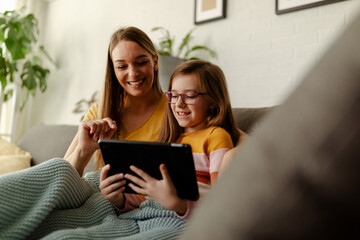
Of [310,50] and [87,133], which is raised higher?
[310,50]

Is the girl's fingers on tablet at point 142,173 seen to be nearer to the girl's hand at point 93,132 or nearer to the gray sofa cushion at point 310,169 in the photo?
the girl's hand at point 93,132

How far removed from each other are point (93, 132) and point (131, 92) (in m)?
0.33

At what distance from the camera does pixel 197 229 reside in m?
0.29

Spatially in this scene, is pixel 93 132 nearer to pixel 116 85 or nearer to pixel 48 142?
pixel 116 85

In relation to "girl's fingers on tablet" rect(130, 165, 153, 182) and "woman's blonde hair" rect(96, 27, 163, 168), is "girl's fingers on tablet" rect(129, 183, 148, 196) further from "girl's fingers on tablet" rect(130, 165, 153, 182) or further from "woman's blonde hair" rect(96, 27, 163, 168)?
"woman's blonde hair" rect(96, 27, 163, 168)

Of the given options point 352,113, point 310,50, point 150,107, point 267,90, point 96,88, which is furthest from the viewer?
point 96,88

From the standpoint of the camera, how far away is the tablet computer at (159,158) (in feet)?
2.60

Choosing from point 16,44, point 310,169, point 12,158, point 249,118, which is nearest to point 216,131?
point 249,118

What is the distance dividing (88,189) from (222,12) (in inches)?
69.6

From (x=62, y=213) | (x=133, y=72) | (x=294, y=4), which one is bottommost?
(x=62, y=213)

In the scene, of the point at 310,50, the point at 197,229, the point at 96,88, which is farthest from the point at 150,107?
the point at 96,88

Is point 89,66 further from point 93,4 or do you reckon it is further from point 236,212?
point 236,212

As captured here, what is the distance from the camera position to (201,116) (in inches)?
49.9

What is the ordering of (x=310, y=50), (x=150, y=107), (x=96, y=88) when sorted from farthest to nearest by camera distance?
(x=96, y=88) < (x=310, y=50) < (x=150, y=107)
